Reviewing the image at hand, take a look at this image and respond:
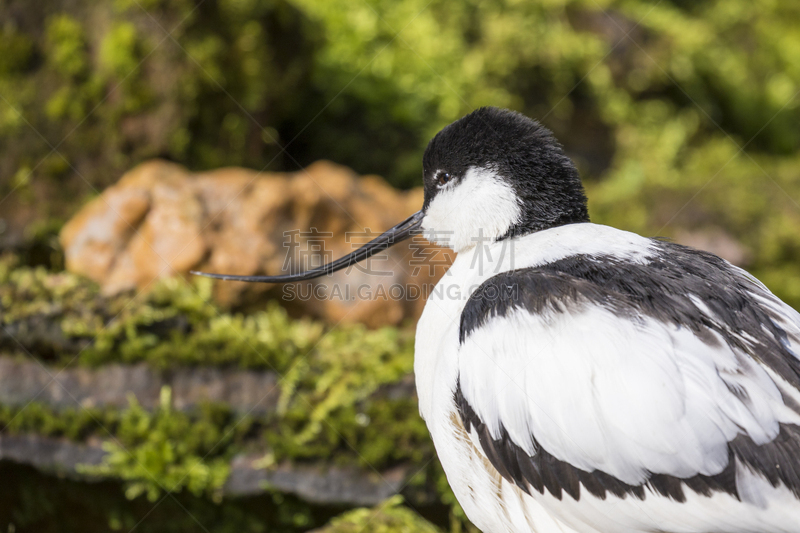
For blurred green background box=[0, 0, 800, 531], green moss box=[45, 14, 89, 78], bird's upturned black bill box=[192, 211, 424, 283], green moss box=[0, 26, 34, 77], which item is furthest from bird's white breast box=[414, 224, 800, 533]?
green moss box=[0, 26, 34, 77]

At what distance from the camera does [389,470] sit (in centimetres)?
252

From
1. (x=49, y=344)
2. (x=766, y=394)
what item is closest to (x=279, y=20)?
(x=49, y=344)

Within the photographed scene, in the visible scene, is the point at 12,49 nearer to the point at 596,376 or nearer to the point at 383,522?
the point at 383,522

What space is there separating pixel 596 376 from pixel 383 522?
1.20 m

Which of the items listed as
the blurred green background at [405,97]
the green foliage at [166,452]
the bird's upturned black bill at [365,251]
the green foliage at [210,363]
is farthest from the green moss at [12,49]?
the bird's upturned black bill at [365,251]

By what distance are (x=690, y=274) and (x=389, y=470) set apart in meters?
1.56

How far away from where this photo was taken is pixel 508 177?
1.64 metres

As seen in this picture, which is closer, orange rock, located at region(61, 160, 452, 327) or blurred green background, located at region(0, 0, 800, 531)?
orange rock, located at region(61, 160, 452, 327)

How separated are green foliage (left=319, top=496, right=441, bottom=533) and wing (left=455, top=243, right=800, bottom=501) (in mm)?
831

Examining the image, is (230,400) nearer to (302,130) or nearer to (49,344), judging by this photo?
(49,344)

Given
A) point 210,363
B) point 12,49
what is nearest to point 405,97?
point 12,49

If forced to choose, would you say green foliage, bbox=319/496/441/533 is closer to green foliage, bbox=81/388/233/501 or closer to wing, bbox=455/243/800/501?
green foliage, bbox=81/388/233/501

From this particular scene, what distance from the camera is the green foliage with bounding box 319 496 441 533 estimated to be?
2.07 meters

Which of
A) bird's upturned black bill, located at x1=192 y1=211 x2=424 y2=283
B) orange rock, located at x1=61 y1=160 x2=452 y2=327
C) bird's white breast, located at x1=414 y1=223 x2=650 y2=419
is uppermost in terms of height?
orange rock, located at x1=61 y1=160 x2=452 y2=327
